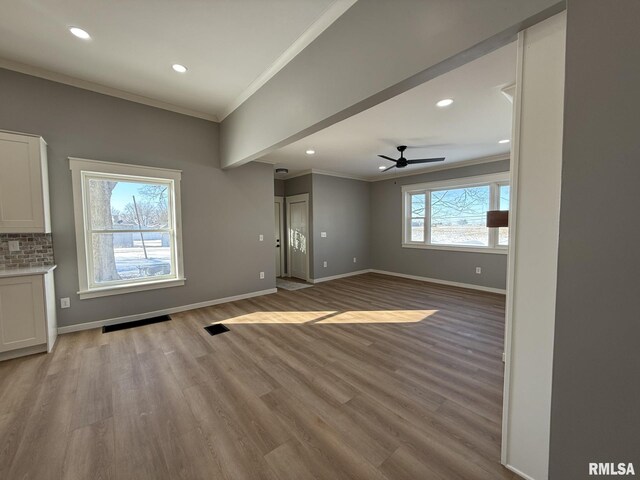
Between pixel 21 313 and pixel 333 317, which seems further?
pixel 333 317

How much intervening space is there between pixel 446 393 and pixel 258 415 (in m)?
1.43

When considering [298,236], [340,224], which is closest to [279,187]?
[298,236]

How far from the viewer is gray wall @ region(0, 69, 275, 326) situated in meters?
2.85

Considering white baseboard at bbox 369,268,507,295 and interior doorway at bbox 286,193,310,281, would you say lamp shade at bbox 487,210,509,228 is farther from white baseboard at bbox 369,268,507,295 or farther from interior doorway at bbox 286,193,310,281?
interior doorway at bbox 286,193,310,281

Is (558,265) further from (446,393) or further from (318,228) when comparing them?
(318,228)

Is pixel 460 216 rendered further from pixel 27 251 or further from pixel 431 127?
pixel 27 251

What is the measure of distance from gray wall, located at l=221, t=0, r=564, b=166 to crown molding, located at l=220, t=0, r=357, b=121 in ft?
0.15

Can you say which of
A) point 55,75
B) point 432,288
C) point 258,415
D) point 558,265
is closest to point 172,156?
point 55,75

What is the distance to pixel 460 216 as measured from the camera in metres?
5.50

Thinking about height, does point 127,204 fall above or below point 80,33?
below

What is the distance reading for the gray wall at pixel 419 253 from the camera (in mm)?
4992

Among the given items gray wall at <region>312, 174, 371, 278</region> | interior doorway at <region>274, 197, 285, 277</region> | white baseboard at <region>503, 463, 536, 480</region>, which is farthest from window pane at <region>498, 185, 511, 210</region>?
interior doorway at <region>274, 197, 285, 277</region>

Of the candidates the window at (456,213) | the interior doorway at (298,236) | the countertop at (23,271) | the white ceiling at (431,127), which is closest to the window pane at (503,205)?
the window at (456,213)

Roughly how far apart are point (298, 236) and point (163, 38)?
4.55 metres
